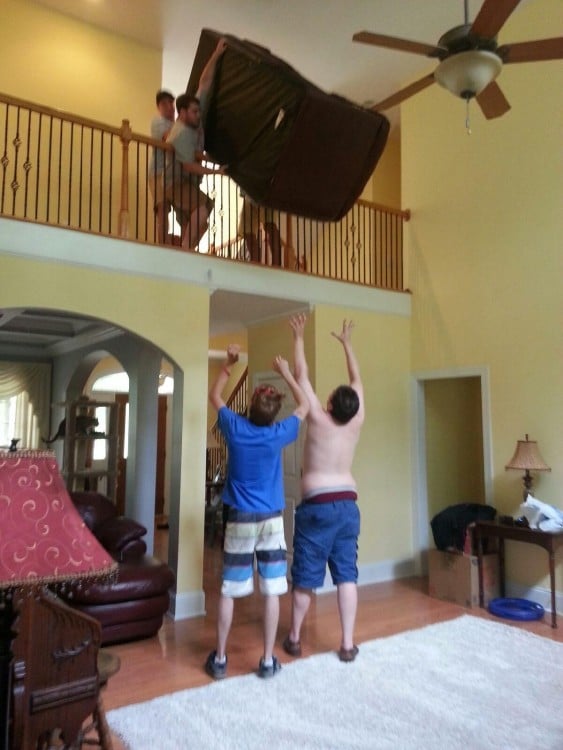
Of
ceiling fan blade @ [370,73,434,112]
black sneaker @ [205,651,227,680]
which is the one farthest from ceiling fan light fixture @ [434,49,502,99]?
black sneaker @ [205,651,227,680]

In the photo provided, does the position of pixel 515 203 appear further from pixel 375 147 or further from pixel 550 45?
pixel 550 45

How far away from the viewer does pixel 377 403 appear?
19.5ft

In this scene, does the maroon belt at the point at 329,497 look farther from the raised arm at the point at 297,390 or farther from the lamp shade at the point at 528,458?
the lamp shade at the point at 528,458

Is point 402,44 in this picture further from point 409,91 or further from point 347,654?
point 347,654

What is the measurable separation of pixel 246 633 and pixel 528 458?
103 inches

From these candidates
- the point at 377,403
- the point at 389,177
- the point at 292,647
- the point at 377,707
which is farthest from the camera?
the point at 389,177

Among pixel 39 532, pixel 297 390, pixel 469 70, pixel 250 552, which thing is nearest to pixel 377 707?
pixel 250 552

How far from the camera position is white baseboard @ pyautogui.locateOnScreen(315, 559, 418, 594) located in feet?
18.5

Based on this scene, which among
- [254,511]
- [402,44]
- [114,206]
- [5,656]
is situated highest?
[114,206]

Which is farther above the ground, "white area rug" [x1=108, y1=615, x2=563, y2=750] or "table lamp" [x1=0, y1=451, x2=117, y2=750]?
"table lamp" [x1=0, y1=451, x2=117, y2=750]

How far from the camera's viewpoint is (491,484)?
5270mm

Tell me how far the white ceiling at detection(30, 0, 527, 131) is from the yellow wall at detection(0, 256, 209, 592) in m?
3.24

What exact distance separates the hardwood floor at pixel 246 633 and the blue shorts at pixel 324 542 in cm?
59

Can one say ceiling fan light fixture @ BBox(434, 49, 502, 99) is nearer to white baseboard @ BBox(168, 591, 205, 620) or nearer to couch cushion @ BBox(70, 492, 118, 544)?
white baseboard @ BBox(168, 591, 205, 620)
